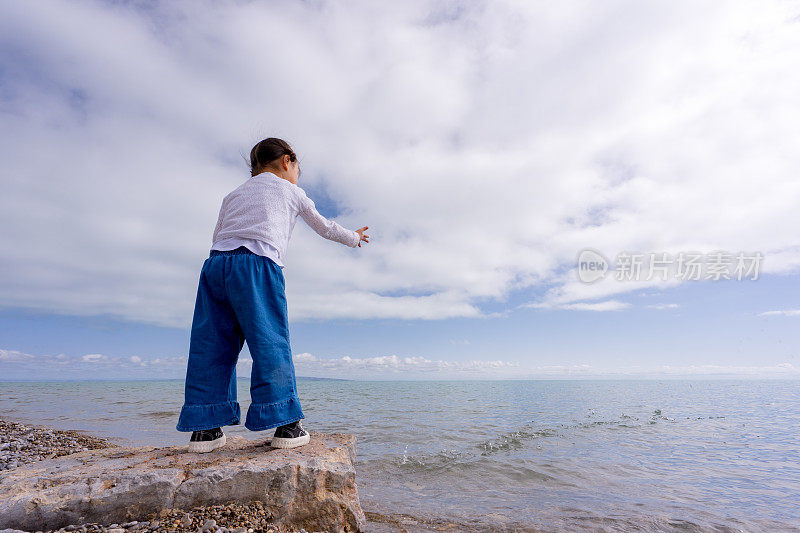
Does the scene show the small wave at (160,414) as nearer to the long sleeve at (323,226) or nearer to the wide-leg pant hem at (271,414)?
the wide-leg pant hem at (271,414)

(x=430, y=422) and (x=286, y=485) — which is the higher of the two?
(x=286, y=485)

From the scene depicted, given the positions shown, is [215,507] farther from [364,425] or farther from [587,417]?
[587,417]

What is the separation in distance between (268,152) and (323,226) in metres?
0.84

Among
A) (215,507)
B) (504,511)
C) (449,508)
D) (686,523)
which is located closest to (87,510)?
(215,507)

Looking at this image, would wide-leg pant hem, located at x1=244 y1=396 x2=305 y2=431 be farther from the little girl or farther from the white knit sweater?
the white knit sweater

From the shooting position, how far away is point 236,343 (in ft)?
10.9

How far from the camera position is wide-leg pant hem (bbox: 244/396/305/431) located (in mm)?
2875

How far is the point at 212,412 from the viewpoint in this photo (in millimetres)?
3143

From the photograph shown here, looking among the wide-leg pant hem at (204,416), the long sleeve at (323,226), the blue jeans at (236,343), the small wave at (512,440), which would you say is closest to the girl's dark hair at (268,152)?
the long sleeve at (323,226)

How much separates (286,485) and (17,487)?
62.7 inches

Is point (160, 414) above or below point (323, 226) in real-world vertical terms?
below

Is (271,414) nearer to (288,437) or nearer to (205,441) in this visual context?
(288,437)

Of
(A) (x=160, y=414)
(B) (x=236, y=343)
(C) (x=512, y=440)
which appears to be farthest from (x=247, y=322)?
(A) (x=160, y=414)

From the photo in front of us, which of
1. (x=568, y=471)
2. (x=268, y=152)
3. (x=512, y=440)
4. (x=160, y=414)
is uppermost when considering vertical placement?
(x=268, y=152)
